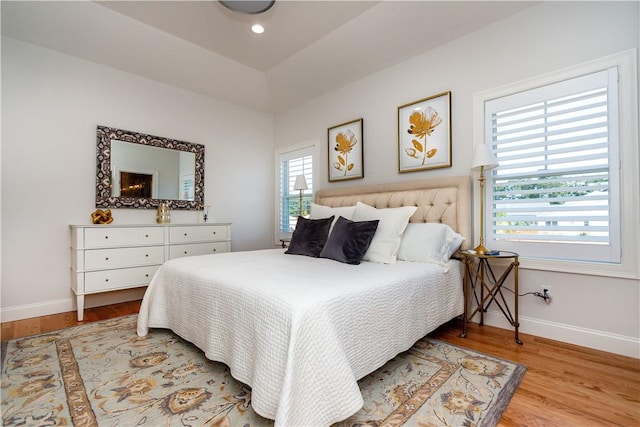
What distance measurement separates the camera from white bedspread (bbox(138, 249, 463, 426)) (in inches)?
45.3

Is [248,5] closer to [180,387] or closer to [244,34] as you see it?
[244,34]

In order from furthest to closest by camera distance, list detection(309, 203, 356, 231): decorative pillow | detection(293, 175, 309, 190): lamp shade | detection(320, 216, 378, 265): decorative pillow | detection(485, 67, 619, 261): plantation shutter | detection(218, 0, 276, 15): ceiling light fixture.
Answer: detection(293, 175, 309, 190): lamp shade < detection(309, 203, 356, 231): decorative pillow < detection(218, 0, 276, 15): ceiling light fixture < detection(320, 216, 378, 265): decorative pillow < detection(485, 67, 619, 261): plantation shutter

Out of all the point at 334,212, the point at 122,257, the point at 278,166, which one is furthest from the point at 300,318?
the point at 278,166

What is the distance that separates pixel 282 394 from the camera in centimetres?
110

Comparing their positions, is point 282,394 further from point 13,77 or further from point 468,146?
point 13,77

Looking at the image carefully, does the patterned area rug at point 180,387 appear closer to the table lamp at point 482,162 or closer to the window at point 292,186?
the table lamp at point 482,162

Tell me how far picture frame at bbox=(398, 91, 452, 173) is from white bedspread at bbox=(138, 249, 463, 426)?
1153mm

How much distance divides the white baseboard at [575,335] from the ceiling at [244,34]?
2489 millimetres

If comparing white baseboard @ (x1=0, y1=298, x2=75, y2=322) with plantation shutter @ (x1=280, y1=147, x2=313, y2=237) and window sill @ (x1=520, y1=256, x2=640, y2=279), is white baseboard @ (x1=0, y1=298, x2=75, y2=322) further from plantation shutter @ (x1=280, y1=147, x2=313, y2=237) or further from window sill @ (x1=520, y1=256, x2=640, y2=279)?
window sill @ (x1=520, y1=256, x2=640, y2=279)

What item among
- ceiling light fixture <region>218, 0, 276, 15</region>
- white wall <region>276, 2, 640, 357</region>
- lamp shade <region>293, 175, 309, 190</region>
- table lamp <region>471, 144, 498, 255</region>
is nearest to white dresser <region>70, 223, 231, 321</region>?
lamp shade <region>293, 175, 309, 190</region>

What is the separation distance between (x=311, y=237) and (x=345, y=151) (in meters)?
1.47

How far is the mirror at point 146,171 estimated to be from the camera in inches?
124

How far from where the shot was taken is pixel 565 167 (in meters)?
2.15

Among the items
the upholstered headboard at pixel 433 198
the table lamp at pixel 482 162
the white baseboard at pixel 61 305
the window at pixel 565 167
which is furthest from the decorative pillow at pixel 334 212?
the white baseboard at pixel 61 305
